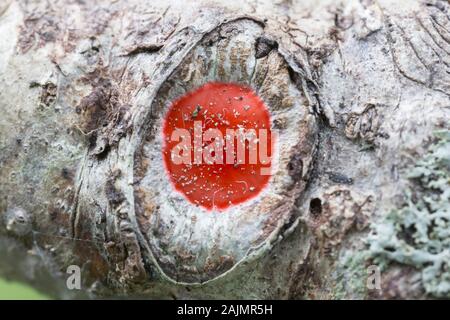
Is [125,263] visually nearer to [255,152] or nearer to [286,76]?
[255,152]

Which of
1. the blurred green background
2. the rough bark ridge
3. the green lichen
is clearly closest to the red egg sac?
the rough bark ridge

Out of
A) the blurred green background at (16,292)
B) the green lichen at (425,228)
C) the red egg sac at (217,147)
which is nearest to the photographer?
the green lichen at (425,228)

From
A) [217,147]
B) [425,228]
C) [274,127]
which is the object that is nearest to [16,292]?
[217,147]

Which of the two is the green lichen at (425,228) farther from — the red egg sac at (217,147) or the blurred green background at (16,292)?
the blurred green background at (16,292)

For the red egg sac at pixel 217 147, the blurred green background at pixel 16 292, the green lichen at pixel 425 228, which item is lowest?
the blurred green background at pixel 16 292

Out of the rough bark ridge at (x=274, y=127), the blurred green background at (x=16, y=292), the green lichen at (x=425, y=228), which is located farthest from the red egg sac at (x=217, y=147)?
the blurred green background at (x=16, y=292)

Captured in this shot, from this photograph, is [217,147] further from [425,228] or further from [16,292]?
[16,292]
